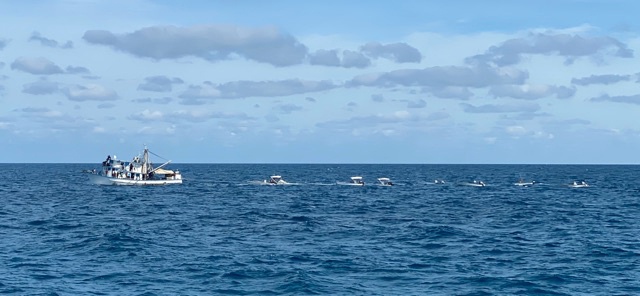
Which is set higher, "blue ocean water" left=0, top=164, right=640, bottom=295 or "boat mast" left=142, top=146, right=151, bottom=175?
"boat mast" left=142, top=146, right=151, bottom=175

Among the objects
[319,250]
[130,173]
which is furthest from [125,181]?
[319,250]

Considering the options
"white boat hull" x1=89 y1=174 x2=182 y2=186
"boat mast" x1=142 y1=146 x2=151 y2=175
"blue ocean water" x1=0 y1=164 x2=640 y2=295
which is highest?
"boat mast" x1=142 y1=146 x2=151 y2=175

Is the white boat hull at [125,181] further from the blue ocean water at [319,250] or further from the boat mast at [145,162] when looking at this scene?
the blue ocean water at [319,250]

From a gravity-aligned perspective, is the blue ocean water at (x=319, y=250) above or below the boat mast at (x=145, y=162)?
below

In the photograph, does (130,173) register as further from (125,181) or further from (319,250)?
(319,250)

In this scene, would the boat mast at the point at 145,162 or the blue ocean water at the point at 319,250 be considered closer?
the blue ocean water at the point at 319,250

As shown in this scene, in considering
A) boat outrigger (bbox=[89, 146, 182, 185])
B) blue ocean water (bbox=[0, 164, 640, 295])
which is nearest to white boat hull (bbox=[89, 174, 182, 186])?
boat outrigger (bbox=[89, 146, 182, 185])

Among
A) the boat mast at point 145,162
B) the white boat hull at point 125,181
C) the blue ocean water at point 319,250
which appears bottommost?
the blue ocean water at point 319,250

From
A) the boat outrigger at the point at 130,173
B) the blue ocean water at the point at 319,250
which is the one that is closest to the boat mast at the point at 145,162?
the boat outrigger at the point at 130,173

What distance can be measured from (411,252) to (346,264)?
7499mm

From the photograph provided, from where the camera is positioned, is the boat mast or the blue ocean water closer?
the blue ocean water

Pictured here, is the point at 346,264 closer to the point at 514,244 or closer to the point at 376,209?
the point at 514,244

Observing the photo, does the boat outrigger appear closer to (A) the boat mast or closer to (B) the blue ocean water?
(A) the boat mast

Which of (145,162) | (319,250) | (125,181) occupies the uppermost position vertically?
(145,162)
